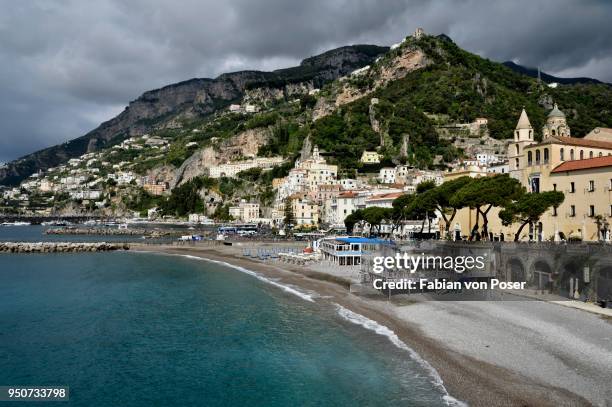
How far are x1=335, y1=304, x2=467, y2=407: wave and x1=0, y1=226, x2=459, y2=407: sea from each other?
2.5 inches

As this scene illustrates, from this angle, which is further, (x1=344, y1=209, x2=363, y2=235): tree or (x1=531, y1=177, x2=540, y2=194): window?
(x1=344, y1=209, x2=363, y2=235): tree

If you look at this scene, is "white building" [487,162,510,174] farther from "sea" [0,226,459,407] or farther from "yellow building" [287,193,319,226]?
"yellow building" [287,193,319,226]

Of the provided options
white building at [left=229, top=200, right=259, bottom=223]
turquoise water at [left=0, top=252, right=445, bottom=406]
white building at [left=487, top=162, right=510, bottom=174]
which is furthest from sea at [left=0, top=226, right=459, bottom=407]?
white building at [left=229, top=200, right=259, bottom=223]

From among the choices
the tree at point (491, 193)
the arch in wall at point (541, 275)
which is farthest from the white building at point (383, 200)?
the arch in wall at point (541, 275)

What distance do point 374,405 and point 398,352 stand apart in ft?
17.6

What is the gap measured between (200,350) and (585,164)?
3036 cm

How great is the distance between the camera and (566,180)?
36500mm

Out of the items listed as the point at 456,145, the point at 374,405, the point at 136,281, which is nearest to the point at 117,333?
the point at 374,405

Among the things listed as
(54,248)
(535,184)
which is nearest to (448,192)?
(535,184)

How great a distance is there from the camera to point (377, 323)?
26.7 m

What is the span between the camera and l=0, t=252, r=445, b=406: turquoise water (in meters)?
18.0

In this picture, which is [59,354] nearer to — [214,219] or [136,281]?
[136,281]

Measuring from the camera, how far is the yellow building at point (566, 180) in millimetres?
33312

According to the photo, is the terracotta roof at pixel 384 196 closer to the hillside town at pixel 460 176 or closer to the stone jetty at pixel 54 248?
the hillside town at pixel 460 176
